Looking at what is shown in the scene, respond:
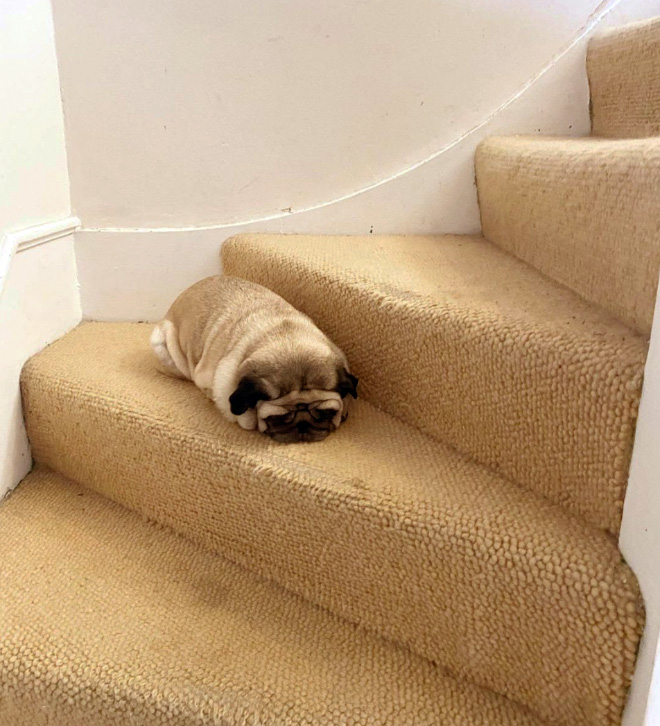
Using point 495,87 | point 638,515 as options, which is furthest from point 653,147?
point 495,87

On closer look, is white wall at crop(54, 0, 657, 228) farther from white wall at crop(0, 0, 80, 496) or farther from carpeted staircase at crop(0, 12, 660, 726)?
carpeted staircase at crop(0, 12, 660, 726)

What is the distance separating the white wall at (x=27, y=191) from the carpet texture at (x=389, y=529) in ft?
0.32

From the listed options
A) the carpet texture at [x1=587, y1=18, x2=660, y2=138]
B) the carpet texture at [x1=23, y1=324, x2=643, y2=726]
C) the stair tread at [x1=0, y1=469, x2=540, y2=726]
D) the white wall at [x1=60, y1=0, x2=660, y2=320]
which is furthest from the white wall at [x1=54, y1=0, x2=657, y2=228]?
the stair tread at [x1=0, y1=469, x2=540, y2=726]

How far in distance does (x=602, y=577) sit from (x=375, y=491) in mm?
359

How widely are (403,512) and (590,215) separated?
0.58 metres

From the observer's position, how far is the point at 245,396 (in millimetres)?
1188

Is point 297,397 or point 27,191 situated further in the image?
point 27,191

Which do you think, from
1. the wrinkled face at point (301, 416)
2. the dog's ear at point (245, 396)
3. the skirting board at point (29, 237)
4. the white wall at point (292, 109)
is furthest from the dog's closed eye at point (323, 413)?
the skirting board at point (29, 237)

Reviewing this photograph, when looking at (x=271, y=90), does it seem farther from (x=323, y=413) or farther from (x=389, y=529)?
(x=389, y=529)

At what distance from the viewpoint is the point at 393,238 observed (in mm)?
1654

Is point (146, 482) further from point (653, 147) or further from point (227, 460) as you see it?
point (653, 147)

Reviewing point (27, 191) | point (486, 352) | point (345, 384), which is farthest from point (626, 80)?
point (27, 191)

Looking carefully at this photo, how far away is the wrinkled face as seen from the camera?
1.19 metres

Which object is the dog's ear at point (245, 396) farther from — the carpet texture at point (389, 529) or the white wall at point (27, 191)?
the white wall at point (27, 191)
